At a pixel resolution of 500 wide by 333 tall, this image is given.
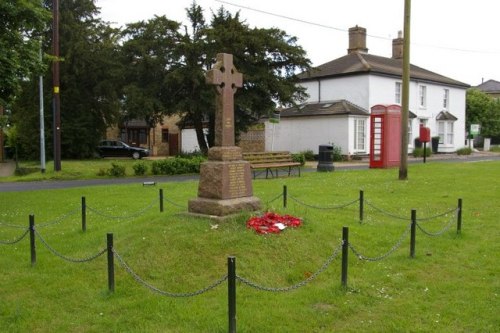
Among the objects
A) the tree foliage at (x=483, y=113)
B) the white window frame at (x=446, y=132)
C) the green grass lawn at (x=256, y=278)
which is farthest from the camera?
the tree foliage at (x=483, y=113)

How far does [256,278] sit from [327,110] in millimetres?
30373

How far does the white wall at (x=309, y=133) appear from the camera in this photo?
35094 millimetres

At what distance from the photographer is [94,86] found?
3734 centimetres

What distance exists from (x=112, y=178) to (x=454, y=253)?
17204 mm

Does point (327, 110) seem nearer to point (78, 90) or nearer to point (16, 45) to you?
point (78, 90)

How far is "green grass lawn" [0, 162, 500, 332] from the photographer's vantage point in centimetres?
555

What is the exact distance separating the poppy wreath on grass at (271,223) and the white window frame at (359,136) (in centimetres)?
2779

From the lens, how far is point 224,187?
28.1ft

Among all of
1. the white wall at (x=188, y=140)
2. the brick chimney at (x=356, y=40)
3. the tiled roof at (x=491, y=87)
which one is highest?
the tiled roof at (x=491, y=87)

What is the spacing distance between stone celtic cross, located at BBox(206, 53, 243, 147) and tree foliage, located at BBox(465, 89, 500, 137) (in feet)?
165

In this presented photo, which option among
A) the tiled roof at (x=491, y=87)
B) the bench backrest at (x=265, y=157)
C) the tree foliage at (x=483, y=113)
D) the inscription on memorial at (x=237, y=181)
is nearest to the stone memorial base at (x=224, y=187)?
the inscription on memorial at (x=237, y=181)

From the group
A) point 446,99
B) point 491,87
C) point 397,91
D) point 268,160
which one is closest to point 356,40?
point 397,91

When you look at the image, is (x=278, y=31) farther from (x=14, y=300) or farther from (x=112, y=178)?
(x=14, y=300)

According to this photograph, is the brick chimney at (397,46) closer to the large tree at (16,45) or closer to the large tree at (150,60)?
the large tree at (150,60)
